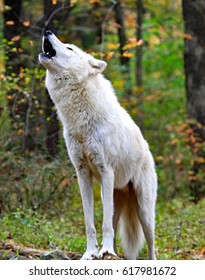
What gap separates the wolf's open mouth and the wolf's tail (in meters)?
1.90

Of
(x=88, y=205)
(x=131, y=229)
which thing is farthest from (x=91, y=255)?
(x=131, y=229)

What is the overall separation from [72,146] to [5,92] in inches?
153

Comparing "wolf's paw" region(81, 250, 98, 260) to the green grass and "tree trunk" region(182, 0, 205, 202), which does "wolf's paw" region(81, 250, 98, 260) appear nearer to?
the green grass

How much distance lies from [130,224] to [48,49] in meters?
2.33

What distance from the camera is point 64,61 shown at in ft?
21.4

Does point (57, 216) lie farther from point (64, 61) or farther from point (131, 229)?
point (64, 61)

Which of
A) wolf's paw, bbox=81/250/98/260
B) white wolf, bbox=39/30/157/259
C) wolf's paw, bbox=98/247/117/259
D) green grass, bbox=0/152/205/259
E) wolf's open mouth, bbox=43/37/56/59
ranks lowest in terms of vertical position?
green grass, bbox=0/152/205/259

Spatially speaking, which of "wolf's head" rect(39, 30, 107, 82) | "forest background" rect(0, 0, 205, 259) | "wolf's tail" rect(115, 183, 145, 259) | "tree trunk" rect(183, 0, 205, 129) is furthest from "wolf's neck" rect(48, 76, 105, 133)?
"tree trunk" rect(183, 0, 205, 129)

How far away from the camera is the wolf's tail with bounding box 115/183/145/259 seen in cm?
739

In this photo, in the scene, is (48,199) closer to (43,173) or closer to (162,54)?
(43,173)

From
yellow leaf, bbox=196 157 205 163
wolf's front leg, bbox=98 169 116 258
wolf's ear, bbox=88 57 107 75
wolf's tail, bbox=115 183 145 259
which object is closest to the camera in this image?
wolf's front leg, bbox=98 169 116 258

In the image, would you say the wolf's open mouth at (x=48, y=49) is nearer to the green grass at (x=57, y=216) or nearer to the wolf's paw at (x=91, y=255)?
the wolf's paw at (x=91, y=255)

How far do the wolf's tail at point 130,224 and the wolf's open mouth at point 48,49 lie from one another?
6.22 ft
